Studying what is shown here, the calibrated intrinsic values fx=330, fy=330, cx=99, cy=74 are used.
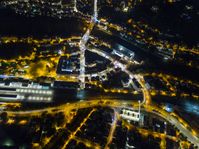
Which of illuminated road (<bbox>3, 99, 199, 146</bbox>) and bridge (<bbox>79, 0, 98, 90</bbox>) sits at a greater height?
bridge (<bbox>79, 0, 98, 90</bbox>)

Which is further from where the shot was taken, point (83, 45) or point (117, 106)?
point (83, 45)

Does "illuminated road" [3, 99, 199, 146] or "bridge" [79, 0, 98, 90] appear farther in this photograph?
"bridge" [79, 0, 98, 90]

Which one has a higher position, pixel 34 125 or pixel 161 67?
pixel 161 67

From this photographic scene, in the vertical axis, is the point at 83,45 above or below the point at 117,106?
above

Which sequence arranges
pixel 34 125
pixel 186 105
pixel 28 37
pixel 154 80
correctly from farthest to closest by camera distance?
1. pixel 28 37
2. pixel 154 80
3. pixel 186 105
4. pixel 34 125

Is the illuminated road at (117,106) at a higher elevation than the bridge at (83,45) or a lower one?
lower

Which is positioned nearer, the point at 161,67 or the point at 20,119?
the point at 20,119

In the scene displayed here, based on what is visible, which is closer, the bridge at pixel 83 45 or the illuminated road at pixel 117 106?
the illuminated road at pixel 117 106

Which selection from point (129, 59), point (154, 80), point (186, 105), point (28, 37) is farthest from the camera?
point (28, 37)

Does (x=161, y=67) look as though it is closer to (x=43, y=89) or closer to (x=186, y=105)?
(x=186, y=105)

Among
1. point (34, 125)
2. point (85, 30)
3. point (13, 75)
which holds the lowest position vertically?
point (34, 125)

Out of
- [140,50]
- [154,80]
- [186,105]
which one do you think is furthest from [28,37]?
[186,105]
